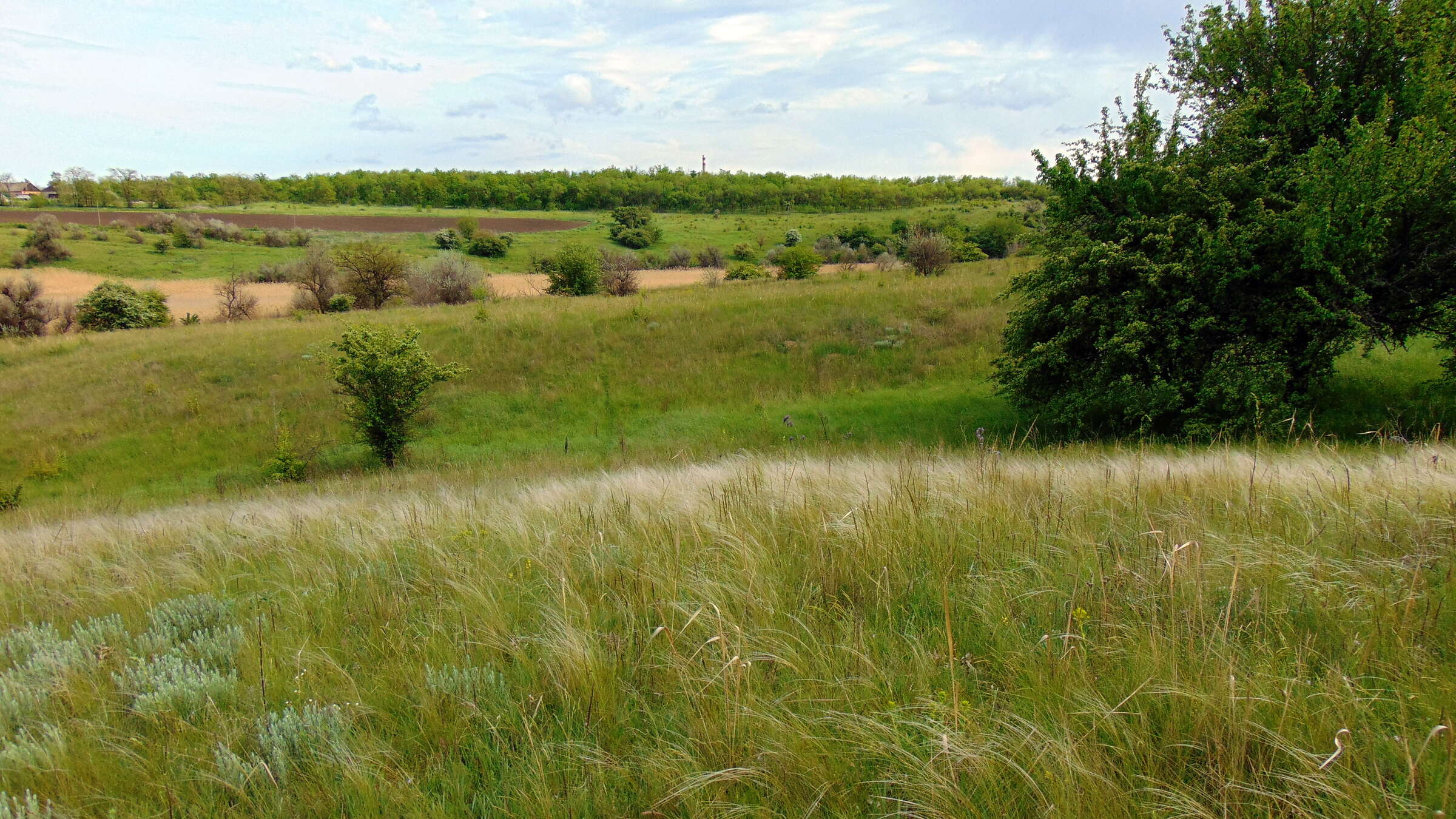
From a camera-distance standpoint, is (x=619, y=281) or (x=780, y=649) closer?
(x=780, y=649)

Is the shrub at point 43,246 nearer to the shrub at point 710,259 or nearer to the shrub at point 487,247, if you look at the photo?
the shrub at point 487,247

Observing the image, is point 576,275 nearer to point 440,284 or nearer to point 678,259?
point 440,284

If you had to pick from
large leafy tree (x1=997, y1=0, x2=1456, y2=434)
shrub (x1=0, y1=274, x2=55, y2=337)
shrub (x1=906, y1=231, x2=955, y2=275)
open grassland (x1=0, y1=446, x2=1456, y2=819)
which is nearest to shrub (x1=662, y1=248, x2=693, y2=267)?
shrub (x1=906, y1=231, x2=955, y2=275)

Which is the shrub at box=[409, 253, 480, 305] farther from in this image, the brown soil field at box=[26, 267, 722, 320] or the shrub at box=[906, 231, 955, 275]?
the shrub at box=[906, 231, 955, 275]

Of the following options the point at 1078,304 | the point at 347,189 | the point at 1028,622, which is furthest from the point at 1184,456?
the point at 347,189

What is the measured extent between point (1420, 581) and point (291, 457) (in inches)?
788

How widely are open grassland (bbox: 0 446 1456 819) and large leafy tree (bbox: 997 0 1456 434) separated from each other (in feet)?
27.1

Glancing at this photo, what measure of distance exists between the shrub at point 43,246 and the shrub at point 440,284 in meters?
48.1

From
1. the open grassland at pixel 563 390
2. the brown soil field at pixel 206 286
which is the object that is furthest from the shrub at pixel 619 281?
the open grassland at pixel 563 390

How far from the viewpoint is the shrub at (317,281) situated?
4062 centimetres

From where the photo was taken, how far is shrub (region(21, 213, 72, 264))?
209ft

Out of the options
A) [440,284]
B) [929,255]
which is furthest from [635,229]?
[929,255]

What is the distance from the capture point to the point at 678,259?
240 feet

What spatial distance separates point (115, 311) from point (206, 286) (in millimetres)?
25939
